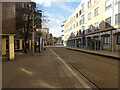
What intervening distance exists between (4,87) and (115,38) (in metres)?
20.5

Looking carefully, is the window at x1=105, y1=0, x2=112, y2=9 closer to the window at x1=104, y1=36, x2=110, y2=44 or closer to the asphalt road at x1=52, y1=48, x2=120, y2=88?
the window at x1=104, y1=36, x2=110, y2=44

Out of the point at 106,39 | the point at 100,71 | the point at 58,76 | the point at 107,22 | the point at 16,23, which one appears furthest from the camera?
the point at 106,39

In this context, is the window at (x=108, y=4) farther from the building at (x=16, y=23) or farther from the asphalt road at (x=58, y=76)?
the asphalt road at (x=58, y=76)

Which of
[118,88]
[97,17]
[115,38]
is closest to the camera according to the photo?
[118,88]

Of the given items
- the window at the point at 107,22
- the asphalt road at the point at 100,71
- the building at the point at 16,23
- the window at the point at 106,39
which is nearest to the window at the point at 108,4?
the window at the point at 107,22

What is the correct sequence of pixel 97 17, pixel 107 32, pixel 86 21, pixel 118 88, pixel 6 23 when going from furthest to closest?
pixel 86 21
pixel 97 17
pixel 107 32
pixel 6 23
pixel 118 88

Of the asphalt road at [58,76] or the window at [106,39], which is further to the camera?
the window at [106,39]

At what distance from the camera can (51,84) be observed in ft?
15.7

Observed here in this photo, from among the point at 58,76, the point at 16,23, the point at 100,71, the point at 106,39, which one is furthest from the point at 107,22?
the point at 58,76

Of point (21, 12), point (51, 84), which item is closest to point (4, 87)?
point (51, 84)

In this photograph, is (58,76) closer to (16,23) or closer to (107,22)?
(16,23)

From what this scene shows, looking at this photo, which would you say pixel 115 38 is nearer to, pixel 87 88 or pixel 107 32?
pixel 107 32

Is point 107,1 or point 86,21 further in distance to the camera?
point 86,21

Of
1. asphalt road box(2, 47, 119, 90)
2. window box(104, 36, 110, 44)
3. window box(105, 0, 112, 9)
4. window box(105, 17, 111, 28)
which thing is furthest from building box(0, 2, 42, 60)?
window box(104, 36, 110, 44)
